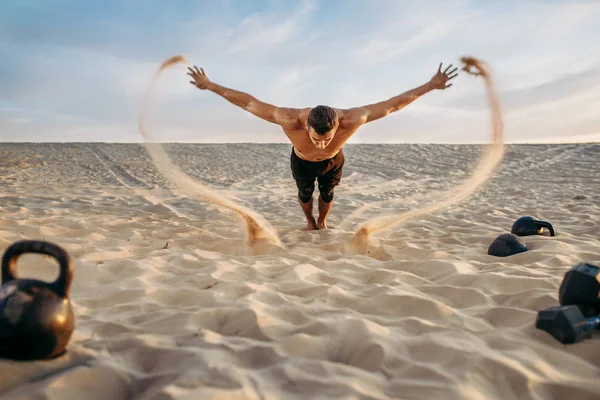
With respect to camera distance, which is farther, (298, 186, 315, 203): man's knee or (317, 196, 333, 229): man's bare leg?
(317, 196, 333, 229): man's bare leg

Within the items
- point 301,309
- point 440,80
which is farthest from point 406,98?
point 301,309

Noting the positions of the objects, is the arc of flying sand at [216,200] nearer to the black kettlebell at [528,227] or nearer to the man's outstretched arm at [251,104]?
the man's outstretched arm at [251,104]

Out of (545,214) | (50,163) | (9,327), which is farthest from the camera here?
(50,163)

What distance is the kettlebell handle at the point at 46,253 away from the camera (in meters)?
1.76

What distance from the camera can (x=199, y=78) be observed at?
15.8 feet

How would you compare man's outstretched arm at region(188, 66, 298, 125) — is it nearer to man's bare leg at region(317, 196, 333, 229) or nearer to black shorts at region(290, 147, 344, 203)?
black shorts at region(290, 147, 344, 203)

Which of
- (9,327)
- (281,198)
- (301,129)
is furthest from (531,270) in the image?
(281,198)

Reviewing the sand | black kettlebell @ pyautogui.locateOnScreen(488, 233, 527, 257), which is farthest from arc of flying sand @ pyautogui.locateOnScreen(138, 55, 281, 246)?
black kettlebell @ pyautogui.locateOnScreen(488, 233, 527, 257)

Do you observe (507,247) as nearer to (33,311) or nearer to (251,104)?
(251,104)

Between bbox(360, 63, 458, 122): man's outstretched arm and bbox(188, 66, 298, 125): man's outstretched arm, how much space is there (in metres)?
0.84

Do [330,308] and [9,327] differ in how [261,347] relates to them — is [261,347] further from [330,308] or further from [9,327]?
[9,327]

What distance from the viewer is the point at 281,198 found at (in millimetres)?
9836

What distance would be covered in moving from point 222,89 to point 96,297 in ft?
8.95

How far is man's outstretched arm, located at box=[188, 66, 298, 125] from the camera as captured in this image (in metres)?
4.70
